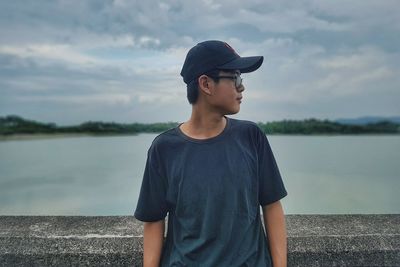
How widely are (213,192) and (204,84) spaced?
487 millimetres

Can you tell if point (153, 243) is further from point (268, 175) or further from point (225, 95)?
point (225, 95)

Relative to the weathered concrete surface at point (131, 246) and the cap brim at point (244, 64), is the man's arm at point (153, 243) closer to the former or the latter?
the weathered concrete surface at point (131, 246)

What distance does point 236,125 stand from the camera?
2.02 m

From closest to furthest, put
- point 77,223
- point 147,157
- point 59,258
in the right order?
point 147,157 < point 59,258 < point 77,223

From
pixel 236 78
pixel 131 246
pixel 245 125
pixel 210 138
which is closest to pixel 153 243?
pixel 131 246

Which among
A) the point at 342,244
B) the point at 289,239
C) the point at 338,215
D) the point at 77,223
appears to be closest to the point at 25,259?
the point at 77,223

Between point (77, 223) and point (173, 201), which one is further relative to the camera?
point (77, 223)

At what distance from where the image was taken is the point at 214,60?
6.28 ft

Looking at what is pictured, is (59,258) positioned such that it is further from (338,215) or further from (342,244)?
(338,215)

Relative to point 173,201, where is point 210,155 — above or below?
above

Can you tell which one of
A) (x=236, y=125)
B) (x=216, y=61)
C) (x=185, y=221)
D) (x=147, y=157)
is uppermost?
(x=216, y=61)

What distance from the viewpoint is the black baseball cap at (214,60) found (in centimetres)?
191

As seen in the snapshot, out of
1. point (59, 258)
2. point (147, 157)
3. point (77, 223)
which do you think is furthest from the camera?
point (77, 223)

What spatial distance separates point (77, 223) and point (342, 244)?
1718mm
